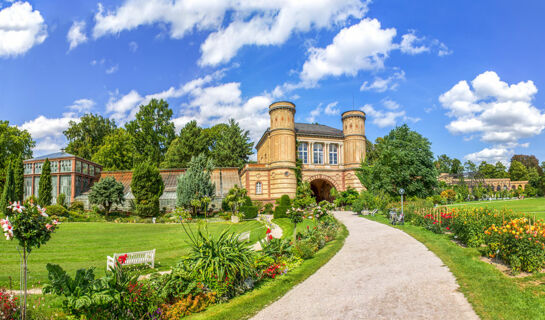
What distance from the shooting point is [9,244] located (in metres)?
13.7

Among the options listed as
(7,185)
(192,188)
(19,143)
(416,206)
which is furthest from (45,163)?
(416,206)

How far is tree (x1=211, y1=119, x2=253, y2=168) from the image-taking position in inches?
1769

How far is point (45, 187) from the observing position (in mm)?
30547

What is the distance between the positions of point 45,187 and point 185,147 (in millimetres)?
16606

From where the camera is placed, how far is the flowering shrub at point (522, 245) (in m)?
7.72

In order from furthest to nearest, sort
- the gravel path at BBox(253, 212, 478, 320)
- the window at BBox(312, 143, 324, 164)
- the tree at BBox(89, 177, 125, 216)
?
the window at BBox(312, 143, 324, 164) → the tree at BBox(89, 177, 125, 216) → the gravel path at BBox(253, 212, 478, 320)

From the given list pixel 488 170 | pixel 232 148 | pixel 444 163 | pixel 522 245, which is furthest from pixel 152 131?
pixel 488 170

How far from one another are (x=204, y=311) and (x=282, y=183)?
84.4ft

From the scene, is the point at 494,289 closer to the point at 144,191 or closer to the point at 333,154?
the point at 144,191

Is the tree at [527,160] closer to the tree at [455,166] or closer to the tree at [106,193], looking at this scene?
the tree at [455,166]

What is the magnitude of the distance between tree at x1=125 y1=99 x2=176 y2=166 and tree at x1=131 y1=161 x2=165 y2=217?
15984 millimetres

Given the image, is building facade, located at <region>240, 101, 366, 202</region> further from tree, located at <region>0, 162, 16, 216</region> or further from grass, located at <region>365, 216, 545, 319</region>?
tree, located at <region>0, 162, 16, 216</region>

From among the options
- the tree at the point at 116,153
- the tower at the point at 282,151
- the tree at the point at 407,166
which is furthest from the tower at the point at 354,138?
the tree at the point at 116,153

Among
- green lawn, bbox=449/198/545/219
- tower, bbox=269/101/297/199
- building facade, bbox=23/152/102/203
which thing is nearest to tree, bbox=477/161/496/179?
green lawn, bbox=449/198/545/219
